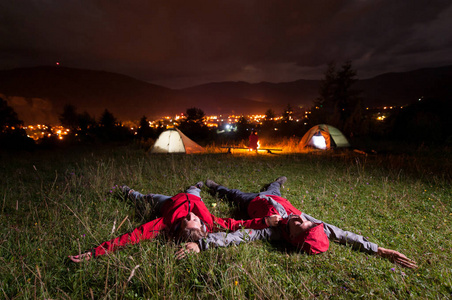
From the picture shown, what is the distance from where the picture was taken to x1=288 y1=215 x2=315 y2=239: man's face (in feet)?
10.1

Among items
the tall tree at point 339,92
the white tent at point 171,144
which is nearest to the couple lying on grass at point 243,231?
the white tent at point 171,144

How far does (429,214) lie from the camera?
4.24m

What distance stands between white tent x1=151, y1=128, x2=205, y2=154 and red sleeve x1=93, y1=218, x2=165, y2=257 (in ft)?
30.0

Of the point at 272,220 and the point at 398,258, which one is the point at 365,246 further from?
the point at 272,220

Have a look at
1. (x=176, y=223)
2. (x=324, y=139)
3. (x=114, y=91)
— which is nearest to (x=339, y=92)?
(x=324, y=139)

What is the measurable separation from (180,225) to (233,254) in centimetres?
101

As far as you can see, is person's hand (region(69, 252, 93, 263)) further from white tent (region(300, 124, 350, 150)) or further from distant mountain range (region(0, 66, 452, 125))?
distant mountain range (region(0, 66, 452, 125))

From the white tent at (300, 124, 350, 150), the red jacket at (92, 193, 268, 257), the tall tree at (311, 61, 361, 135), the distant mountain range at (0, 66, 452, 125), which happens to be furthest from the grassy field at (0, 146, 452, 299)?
the distant mountain range at (0, 66, 452, 125)

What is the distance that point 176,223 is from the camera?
11.4 ft

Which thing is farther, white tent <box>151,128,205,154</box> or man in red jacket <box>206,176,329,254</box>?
white tent <box>151,128,205,154</box>

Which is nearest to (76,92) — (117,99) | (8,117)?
(117,99)

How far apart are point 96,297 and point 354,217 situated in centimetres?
A: 442

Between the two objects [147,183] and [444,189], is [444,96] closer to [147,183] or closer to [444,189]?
[444,189]

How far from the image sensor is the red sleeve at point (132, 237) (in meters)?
2.82
